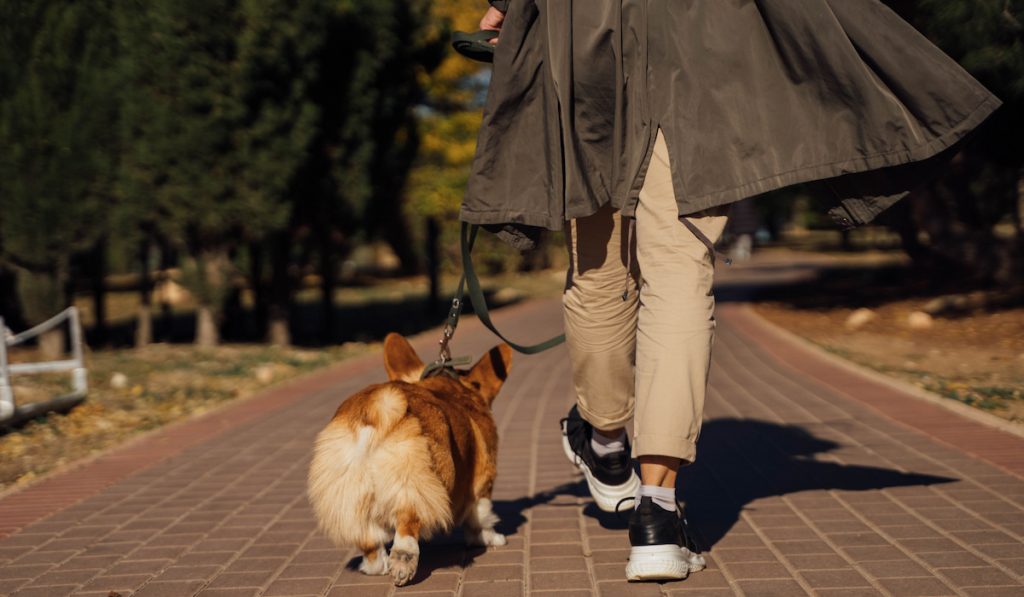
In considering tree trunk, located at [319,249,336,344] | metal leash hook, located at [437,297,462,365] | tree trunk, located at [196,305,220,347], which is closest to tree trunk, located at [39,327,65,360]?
tree trunk, located at [196,305,220,347]

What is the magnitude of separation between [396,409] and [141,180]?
795 centimetres

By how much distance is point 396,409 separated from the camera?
327cm

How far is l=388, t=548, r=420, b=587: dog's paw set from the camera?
125 inches

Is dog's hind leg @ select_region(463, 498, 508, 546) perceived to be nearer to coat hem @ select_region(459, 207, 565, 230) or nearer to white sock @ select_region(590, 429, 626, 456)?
white sock @ select_region(590, 429, 626, 456)

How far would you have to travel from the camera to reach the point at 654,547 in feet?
10.5

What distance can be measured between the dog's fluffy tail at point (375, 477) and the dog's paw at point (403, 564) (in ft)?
0.32

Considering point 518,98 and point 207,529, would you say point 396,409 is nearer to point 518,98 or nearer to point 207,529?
point 518,98

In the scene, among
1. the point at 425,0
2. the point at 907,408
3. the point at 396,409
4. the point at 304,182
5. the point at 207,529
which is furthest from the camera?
the point at 425,0

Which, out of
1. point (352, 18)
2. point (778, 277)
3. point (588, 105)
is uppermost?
point (352, 18)

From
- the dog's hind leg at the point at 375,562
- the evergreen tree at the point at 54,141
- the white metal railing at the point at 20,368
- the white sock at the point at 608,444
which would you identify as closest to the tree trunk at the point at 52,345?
the evergreen tree at the point at 54,141

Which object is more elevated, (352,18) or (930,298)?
(352,18)

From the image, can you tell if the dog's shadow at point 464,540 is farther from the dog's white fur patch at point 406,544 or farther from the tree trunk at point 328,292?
the tree trunk at point 328,292

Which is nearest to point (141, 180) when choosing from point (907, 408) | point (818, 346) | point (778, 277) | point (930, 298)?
point (818, 346)

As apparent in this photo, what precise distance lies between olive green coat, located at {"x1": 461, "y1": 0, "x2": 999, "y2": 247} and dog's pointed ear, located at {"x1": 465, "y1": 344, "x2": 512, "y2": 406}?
841mm
